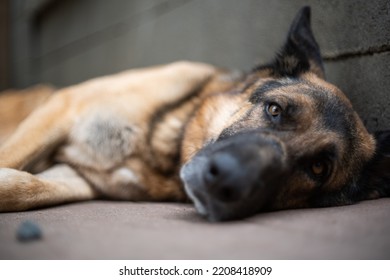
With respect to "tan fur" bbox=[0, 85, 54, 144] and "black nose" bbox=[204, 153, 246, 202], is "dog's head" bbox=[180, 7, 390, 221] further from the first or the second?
"tan fur" bbox=[0, 85, 54, 144]

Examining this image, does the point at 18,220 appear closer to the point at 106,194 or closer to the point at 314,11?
the point at 106,194

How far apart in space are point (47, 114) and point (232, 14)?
78.8 inches

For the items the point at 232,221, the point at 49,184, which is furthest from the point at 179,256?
the point at 49,184

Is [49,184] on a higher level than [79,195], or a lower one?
higher

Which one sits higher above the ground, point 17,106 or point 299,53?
point 299,53

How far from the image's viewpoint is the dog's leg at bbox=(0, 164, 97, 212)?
7.24 feet

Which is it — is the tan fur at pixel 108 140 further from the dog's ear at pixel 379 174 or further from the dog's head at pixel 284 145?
the dog's ear at pixel 379 174

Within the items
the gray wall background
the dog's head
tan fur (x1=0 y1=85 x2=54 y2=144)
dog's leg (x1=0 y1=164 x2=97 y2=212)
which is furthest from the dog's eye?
tan fur (x1=0 y1=85 x2=54 y2=144)

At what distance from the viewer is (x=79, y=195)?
2.67m

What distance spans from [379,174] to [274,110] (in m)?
0.79

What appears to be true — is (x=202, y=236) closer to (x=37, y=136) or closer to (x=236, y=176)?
(x=236, y=176)

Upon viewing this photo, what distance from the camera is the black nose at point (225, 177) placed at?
5.56ft

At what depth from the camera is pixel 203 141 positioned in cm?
258

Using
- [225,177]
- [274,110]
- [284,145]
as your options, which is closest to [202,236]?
[225,177]
